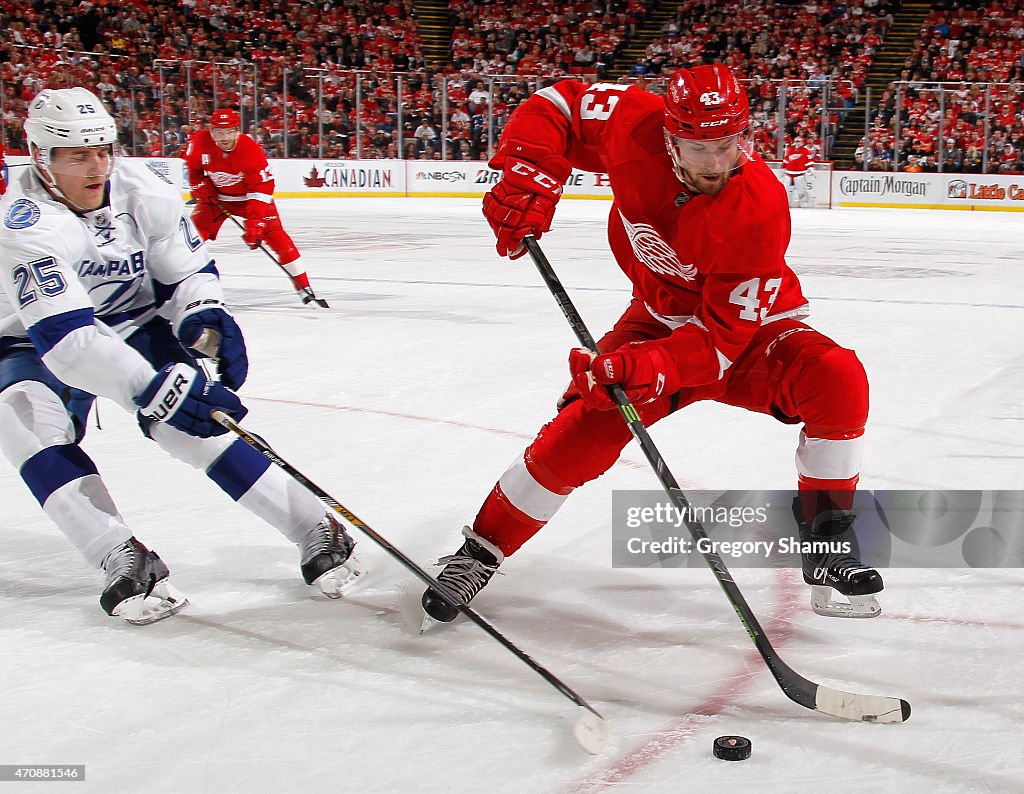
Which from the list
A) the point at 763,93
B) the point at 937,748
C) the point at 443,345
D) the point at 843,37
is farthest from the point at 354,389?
the point at 843,37

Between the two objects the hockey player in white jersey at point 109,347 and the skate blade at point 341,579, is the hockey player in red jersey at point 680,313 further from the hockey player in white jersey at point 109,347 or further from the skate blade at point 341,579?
the hockey player in white jersey at point 109,347

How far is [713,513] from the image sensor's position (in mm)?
2805

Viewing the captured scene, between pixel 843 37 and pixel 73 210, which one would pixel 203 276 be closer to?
pixel 73 210

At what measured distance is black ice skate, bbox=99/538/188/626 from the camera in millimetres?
2162

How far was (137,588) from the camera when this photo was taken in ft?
7.11

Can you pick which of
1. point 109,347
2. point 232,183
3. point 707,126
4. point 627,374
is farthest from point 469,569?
point 232,183

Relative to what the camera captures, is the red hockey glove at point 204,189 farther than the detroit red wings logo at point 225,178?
Yes

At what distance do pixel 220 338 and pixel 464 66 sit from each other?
19.7m

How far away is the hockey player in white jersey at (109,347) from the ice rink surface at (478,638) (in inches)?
5.3

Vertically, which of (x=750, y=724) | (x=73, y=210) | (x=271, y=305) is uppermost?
(x=73, y=210)

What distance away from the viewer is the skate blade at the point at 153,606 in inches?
85.0

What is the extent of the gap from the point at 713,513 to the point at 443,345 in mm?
2523

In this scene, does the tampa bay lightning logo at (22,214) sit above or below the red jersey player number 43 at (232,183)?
above

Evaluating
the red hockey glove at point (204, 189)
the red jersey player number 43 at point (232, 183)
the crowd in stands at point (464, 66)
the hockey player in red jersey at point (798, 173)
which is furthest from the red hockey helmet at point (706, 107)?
the hockey player in red jersey at point (798, 173)
